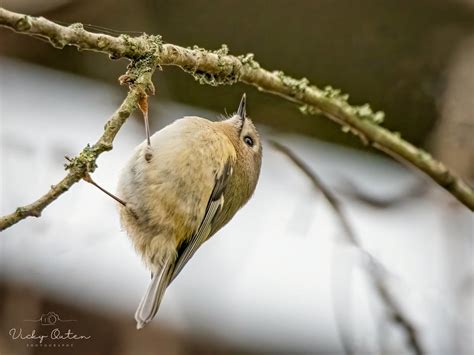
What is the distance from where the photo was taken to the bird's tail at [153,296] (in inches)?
82.4

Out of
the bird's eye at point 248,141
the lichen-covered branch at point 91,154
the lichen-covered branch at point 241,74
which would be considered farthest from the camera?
the bird's eye at point 248,141

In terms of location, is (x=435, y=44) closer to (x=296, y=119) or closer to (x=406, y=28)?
(x=406, y=28)

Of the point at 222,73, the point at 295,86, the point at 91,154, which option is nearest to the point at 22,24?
the point at 91,154

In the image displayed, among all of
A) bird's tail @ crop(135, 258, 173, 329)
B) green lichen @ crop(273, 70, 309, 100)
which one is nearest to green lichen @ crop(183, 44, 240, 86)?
green lichen @ crop(273, 70, 309, 100)

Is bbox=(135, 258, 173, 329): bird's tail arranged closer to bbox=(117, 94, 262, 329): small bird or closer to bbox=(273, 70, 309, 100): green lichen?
bbox=(117, 94, 262, 329): small bird

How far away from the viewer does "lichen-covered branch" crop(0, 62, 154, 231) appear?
1.30 m

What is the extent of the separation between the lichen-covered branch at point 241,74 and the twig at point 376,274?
176 mm

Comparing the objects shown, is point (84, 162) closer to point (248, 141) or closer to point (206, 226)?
point (206, 226)

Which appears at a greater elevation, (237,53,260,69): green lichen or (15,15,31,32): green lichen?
(237,53,260,69): green lichen
